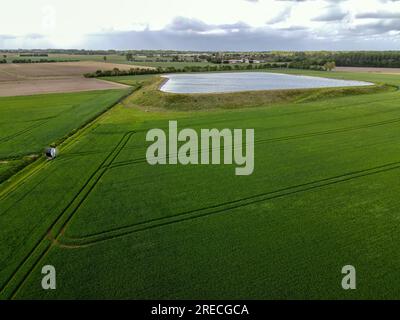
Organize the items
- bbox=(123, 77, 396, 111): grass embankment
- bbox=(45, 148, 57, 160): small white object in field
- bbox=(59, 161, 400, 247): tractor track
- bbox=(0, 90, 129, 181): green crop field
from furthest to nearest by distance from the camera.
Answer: bbox=(123, 77, 396, 111): grass embankment, bbox=(0, 90, 129, 181): green crop field, bbox=(45, 148, 57, 160): small white object in field, bbox=(59, 161, 400, 247): tractor track

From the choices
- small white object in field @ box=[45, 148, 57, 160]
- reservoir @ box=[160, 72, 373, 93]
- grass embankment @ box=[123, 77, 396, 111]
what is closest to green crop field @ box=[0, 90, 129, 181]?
small white object in field @ box=[45, 148, 57, 160]

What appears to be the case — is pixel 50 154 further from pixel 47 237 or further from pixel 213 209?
pixel 213 209

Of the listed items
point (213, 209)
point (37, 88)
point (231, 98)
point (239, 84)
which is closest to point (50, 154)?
point (213, 209)

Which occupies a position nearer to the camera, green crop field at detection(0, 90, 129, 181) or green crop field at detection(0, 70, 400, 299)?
green crop field at detection(0, 70, 400, 299)

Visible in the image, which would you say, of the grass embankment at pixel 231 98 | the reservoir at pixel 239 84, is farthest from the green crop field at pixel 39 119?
the reservoir at pixel 239 84

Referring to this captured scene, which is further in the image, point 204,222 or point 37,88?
point 37,88

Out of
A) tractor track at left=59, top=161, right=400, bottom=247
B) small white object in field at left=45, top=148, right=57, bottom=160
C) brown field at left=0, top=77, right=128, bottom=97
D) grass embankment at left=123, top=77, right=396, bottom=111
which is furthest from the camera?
brown field at left=0, top=77, right=128, bottom=97

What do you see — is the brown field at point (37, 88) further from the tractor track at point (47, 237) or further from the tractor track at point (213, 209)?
the tractor track at point (213, 209)

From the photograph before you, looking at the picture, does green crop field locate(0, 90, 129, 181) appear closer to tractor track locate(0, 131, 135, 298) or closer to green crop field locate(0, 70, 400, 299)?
green crop field locate(0, 70, 400, 299)

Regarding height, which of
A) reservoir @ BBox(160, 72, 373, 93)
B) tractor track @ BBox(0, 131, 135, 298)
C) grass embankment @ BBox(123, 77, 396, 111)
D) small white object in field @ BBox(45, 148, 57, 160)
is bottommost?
tractor track @ BBox(0, 131, 135, 298)
